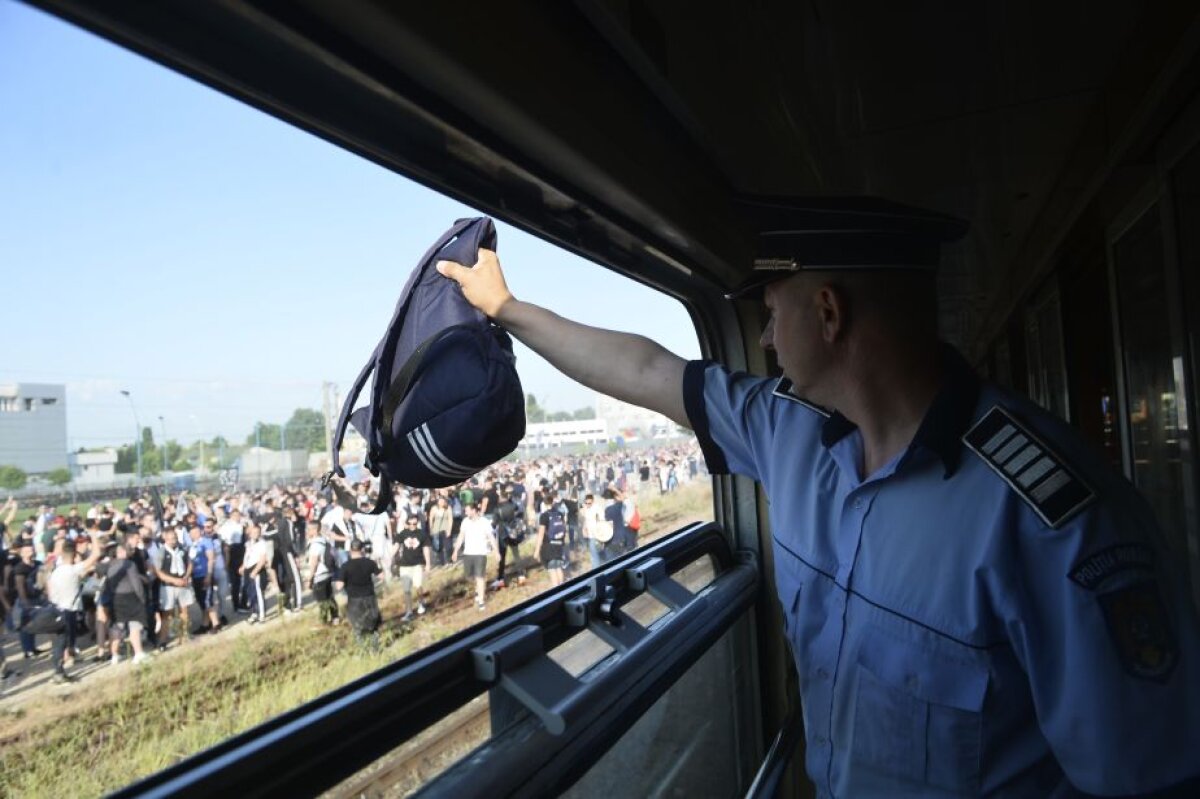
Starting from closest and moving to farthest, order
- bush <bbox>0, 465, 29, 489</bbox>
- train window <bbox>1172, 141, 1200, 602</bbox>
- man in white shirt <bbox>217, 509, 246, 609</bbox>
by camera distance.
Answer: bush <bbox>0, 465, 29, 489</bbox>, man in white shirt <bbox>217, 509, 246, 609</bbox>, train window <bbox>1172, 141, 1200, 602</bbox>

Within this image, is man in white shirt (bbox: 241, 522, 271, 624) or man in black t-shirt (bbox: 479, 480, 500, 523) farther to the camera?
man in black t-shirt (bbox: 479, 480, 500, 523)

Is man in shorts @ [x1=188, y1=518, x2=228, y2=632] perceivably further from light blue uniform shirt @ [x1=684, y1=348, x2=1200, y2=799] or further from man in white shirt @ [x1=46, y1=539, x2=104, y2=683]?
light blue uniform shirt @ [x1=684, y1=348, x2=1200, y2=799]

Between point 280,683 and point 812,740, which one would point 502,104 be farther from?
point 812,740

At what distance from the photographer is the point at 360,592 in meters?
1.52

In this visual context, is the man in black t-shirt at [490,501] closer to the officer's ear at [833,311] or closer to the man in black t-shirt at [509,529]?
the man in black t-shirt at [509,529]

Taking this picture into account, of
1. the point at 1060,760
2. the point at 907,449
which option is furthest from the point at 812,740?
the point at 907,449

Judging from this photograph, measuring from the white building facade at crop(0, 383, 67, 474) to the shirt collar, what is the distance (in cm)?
127

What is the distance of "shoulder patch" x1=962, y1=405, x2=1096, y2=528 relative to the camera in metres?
1.16

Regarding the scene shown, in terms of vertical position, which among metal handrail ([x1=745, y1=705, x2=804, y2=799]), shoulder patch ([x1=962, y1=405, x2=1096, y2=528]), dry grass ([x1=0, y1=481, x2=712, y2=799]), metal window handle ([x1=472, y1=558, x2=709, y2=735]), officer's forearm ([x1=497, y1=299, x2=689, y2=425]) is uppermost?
officer's forearm ([x1=497, y1=299, x2=689, y2=425])

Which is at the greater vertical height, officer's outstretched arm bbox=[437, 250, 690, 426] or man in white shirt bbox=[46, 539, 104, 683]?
officer's outstretched arm bbox=[437, 250, 690, 426]

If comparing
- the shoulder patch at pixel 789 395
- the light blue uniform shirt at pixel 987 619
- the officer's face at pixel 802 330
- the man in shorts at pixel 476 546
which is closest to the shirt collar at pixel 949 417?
the light blue uniform shirt at pixel 987 619

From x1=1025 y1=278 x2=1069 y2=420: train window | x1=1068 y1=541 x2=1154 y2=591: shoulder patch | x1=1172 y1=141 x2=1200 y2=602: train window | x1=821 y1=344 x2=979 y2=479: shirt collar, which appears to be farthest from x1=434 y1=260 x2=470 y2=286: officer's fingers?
x1=1025 y1=278 x2=1069 y2=420: train window

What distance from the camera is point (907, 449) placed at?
54.1 inches

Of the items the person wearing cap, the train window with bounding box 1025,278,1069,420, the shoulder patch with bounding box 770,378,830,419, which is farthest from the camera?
the train window with bounding box 1025,278,1069,420
